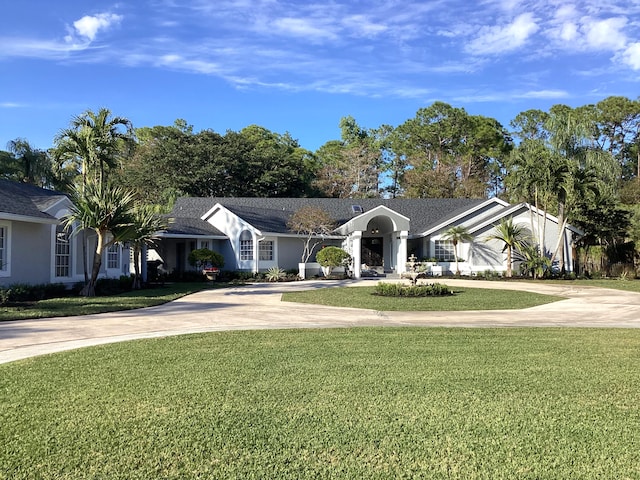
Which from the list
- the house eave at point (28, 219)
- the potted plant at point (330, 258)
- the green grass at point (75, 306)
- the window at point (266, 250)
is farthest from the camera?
the window at point (266, 250)

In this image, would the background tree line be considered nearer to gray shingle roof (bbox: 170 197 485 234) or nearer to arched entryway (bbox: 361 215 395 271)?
gray shingle roof (bbox: 170 197 485 234)

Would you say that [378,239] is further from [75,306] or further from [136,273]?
[75,306]

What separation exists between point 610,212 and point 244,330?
2727 centimetres

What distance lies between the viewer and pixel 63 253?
18.8 metres

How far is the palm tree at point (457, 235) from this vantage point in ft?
96.5

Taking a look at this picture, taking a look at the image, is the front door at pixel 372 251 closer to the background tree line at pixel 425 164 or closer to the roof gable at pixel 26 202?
the background tree line at pixel 425 164

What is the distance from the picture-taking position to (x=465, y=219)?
31.1 m

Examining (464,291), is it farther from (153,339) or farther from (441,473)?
(441,473)

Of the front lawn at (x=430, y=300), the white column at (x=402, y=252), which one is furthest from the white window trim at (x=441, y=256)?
the front lawn at (x=430, y=300)

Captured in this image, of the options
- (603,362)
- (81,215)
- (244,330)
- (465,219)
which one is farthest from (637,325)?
(465,219)

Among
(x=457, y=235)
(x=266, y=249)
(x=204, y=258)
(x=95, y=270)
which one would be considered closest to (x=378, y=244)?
(x=457, y=235)

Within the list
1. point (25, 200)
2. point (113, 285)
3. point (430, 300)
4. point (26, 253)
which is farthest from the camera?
point (113, 285)

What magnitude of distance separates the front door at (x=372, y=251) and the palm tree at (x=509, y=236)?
791 cm

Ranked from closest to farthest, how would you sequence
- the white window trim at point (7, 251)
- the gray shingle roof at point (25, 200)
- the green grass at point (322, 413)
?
the green grass at point (322, 413)
the gray shingle roof at point (25, 200)
the white window trim at point (7, 251)
